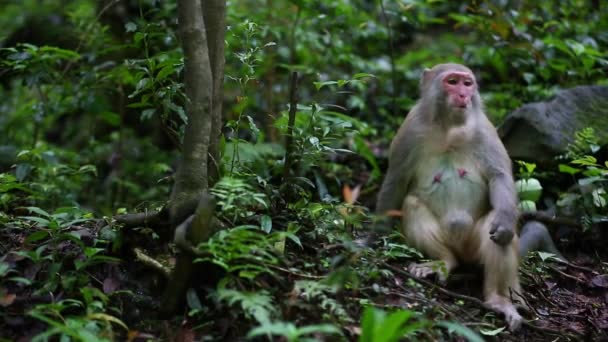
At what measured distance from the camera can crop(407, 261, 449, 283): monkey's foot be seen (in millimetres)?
5039

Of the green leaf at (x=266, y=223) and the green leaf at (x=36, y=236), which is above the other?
the green leaf at (x=266, y=223)

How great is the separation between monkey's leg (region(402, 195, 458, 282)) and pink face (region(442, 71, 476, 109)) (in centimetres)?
85

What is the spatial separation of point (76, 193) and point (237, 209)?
3964mm

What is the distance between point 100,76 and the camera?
7594 mm

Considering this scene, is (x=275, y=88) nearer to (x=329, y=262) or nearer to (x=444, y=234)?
(x=444, y=234)

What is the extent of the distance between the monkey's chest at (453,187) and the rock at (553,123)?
6.83 ft

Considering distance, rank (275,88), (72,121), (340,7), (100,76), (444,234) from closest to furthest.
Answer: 1. (444,234)
2. (100,76)
3. (340,7)
4. (275,88)
5. (72,121)

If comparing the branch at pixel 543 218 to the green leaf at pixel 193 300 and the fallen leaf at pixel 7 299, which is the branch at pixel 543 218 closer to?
the green leaf at pixel 193 300

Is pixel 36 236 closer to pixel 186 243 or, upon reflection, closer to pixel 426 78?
pixel 186 243

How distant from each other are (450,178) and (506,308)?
1205 mm

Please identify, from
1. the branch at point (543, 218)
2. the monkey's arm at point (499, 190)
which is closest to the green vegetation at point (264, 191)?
the branch at point (543, 218)

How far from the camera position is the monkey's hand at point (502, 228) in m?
5.08

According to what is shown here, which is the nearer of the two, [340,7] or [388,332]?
[388,332]

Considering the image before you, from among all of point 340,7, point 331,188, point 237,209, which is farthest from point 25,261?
point 340,7
